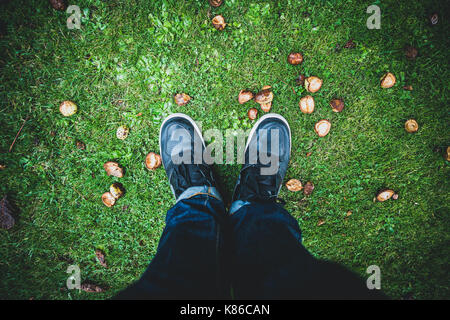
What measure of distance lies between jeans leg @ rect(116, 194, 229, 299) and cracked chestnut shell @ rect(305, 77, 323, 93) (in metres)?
1.32

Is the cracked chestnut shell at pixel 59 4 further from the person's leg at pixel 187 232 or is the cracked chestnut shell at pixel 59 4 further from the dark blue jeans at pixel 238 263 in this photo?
the dark blue jeans at pixel 238 263

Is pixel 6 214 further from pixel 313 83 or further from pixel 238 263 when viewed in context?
pixel 313 83

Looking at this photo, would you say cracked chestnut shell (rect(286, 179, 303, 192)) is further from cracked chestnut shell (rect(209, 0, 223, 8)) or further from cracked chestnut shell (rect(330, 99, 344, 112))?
cracked chestnut shell (rect(209, 0, 223, 8))

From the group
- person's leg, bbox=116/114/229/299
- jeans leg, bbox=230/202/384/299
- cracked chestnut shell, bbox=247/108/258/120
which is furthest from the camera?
cracked chestnut shell, bbox=247/108/258/120

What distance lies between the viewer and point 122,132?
6.69 feet

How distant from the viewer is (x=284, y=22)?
197 centimetres

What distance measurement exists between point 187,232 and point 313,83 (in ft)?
5.17

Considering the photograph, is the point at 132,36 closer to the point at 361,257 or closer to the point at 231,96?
the point at 231,96

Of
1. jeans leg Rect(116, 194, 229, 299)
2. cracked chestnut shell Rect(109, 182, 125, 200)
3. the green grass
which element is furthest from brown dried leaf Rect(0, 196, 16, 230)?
jeans leg Rect(116, 194, 229, 299)

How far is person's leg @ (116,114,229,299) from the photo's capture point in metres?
1.21

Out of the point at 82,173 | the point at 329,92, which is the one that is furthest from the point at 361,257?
the point at 82,173

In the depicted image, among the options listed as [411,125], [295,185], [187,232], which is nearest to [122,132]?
[187,232]

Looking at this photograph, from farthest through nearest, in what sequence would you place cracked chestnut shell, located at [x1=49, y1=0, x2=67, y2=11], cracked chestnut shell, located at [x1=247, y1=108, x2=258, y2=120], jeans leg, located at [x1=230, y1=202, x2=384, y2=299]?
1. cracked chestnut shell, located at [x1=247, y1=108, x2=258, y2=120]
2. cracked chestnut shell, located at [x1=49, y1=0, x2=67, y2=11]
3. jeans leg, located at [x1=230, y1=202, x2=384, y2=299]

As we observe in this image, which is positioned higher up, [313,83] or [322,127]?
[313,83]
